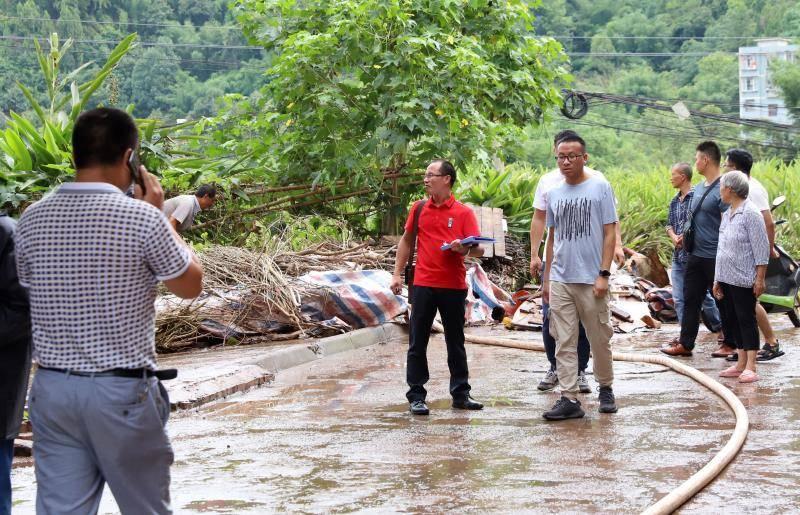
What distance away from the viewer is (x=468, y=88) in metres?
15.8

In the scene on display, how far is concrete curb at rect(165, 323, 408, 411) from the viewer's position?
8.70 metres

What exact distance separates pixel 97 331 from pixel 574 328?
489 centimetres

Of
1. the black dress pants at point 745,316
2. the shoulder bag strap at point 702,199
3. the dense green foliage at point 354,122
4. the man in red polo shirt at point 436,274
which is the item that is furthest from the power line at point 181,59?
the man in red polo shirt at point 436,274

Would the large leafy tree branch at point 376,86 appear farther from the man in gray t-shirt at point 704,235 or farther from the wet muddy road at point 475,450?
the wet muddy road at point 475,450

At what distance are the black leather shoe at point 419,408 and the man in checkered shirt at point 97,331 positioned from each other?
4505mm

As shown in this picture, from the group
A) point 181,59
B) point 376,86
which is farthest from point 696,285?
point 181,59

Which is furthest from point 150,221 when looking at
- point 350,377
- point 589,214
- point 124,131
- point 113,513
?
point 350,377

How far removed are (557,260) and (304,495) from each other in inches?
121

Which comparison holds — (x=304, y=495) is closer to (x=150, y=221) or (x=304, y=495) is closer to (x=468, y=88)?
(x=150, y=221)

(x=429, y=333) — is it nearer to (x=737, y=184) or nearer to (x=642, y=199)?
(x=737, y=184)

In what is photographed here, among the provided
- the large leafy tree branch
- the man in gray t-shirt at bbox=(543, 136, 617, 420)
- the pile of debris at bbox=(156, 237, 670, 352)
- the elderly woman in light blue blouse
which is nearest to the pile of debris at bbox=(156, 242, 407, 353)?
the pile of debris at bbox=(156, 237, 670, 352)

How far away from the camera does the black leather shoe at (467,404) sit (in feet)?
27.5

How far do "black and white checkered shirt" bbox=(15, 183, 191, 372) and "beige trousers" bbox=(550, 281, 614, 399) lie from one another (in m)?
4.69

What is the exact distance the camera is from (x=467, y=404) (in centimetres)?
841
